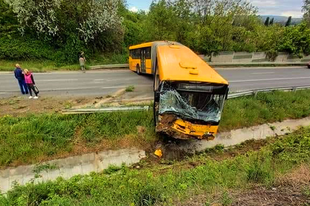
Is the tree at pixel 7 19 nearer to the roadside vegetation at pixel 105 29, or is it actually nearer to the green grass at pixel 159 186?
the roadside vegetation at pixel 105 29

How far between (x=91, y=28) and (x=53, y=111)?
13.8m

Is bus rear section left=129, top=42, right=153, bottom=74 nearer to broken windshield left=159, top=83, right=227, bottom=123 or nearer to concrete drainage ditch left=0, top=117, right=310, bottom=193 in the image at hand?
concrete drainage ditch left=0, top=117, right=310, bottom=193

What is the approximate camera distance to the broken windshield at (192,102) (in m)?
8.40

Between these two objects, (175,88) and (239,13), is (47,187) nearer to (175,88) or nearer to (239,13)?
(175,88)

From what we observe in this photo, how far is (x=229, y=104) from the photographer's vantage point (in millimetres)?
12977

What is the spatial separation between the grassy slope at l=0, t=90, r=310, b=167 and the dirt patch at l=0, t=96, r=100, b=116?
0.81 m

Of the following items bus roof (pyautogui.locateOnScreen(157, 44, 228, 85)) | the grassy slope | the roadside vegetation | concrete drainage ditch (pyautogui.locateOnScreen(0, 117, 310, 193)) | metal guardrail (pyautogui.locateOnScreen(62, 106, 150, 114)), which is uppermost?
the roadside vegetation

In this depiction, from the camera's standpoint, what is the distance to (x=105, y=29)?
23.5 m

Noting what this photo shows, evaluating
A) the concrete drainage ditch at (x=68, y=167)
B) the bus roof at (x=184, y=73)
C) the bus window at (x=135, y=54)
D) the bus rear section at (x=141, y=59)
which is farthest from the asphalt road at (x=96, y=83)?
the concrete drainage ditch at (x=68, y=167)

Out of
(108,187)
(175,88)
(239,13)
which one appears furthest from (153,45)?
(239,13)

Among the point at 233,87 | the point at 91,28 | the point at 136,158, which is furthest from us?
the point at 91,28

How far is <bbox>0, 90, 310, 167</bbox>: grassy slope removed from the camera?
9.00m

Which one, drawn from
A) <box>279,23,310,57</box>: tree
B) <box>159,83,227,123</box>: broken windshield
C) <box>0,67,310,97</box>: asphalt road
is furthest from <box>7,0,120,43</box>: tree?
<box>279,23,310,57</box>: tree

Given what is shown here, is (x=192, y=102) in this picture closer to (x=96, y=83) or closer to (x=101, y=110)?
(x=101, y=110)
